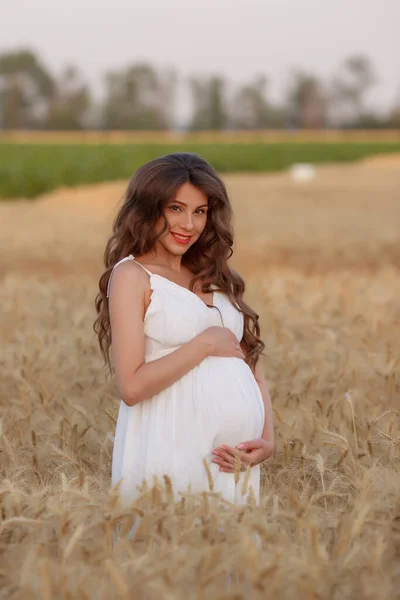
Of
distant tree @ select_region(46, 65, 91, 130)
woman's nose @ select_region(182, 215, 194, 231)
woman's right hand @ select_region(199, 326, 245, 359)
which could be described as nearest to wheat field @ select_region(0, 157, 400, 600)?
woman's right hand @ select_region(199, 326, 245, 359)

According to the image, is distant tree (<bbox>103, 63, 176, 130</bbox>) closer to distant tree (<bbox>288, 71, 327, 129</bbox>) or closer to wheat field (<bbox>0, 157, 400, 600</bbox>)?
distant tree (<bbox>288, 71, 327, 129</bbox>)

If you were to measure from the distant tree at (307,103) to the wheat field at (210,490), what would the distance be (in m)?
87.0

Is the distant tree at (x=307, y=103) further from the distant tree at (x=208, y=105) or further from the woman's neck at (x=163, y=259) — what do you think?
the woman's neck at (x=163, y=259)

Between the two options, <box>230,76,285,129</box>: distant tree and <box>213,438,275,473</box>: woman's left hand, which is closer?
<box>213,438,275,473</box>: woman's left hand

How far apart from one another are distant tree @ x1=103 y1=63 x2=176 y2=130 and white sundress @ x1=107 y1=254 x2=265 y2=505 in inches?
3299

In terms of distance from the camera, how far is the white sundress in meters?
2.50

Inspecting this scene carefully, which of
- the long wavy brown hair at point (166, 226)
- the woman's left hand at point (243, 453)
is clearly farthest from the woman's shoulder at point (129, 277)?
the woman's left hand at point (243, 453)

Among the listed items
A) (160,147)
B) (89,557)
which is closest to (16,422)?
(89,557)

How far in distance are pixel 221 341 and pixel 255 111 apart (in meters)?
93.3

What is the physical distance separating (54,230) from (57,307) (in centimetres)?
781

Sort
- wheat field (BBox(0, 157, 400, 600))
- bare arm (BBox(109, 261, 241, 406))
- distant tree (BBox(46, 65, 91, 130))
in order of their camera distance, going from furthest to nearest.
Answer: distant tree (BBox(46, 65, 91, 130))
bare arm (BBox(109, 261, 241, 406))
wheat field (BBox(0, 157, 400, 600))

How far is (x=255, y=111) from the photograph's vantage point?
307ft

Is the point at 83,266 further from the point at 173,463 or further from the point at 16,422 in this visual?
the point at 173,463

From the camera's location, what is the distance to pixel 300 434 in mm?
A: 3057
